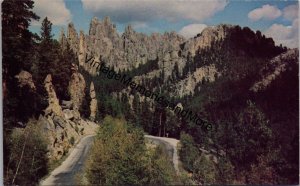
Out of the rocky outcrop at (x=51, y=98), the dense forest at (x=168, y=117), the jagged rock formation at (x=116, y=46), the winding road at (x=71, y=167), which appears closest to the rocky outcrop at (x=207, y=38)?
the dense forest at (x=168, y=117)

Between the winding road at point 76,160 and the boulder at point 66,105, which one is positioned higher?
the boulder at point 66,105

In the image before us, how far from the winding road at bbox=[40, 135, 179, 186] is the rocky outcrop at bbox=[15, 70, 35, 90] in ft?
5.85

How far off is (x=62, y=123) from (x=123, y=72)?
1.91 metres

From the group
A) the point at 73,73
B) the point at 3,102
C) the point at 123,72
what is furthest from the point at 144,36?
the point at 3,102

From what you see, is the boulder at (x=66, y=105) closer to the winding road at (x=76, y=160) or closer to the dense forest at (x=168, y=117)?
the dense forest at (x=168, y=117)

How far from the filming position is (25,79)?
38.3ft

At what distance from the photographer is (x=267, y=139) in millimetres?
12703

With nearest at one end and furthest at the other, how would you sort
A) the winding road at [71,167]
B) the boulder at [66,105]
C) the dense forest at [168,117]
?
the winding road at [71,167], the dense forest at [168,117], the boulder at [66,105]

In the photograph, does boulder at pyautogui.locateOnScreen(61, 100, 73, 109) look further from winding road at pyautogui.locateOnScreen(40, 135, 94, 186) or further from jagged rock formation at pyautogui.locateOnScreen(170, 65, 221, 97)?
jagged rock formation at pyautogui.locateOnScreen(170, 65, 221, 97)

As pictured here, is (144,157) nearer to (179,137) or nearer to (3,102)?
(179,137)

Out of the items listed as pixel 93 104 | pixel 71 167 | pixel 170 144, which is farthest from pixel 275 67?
pixel 71 167

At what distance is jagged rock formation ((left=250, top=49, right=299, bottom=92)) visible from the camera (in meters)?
12.7

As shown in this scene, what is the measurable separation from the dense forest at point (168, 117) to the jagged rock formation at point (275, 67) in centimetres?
11

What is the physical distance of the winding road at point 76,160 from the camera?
37.1 feet
